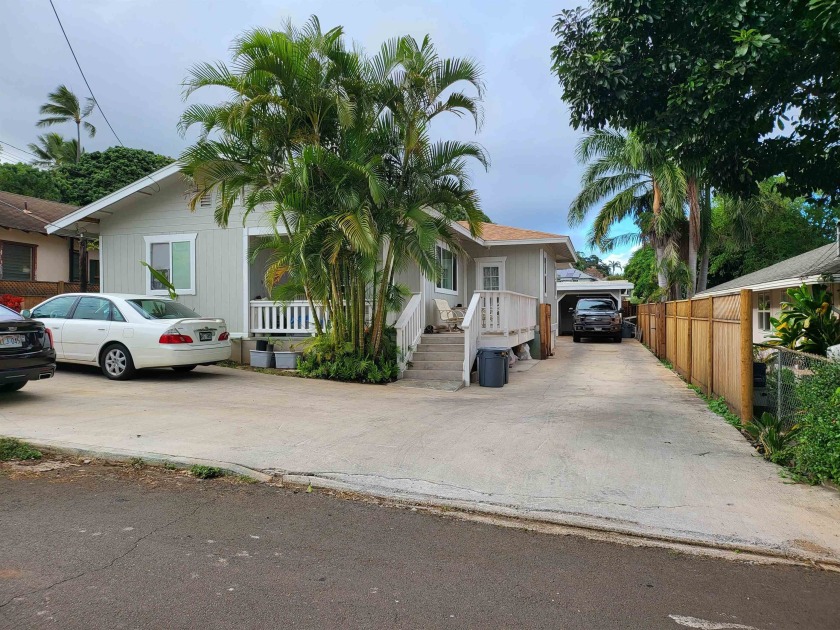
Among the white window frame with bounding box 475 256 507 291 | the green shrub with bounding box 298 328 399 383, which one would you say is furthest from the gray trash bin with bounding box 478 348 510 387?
the white window frame with bounding box 475 256 507 291

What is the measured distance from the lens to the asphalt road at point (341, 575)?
304 centimetres

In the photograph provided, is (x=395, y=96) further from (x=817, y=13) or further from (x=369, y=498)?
(x=369, y=498)

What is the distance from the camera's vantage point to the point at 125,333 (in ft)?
34.0

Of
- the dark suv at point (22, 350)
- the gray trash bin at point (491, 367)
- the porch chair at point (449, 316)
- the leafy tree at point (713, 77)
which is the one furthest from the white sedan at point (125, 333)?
the leafy tree at point (713, 77)

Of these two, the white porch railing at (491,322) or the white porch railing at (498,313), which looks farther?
the white porch railing at (498,313)

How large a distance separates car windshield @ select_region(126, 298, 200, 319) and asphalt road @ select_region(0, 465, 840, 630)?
6.32 metres

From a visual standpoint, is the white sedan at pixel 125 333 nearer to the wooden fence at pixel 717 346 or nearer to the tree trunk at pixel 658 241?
the wooden fence at pixel 717 346

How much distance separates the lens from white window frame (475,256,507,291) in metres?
19.5

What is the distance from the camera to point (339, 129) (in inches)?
424

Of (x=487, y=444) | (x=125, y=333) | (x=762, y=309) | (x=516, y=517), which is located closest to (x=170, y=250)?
(x=125, y=333)

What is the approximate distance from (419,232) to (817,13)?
19.8ft

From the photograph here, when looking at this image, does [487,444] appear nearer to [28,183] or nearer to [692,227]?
[692,227]

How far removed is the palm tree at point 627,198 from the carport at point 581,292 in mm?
3423

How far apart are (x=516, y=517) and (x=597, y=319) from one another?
22451 mm
